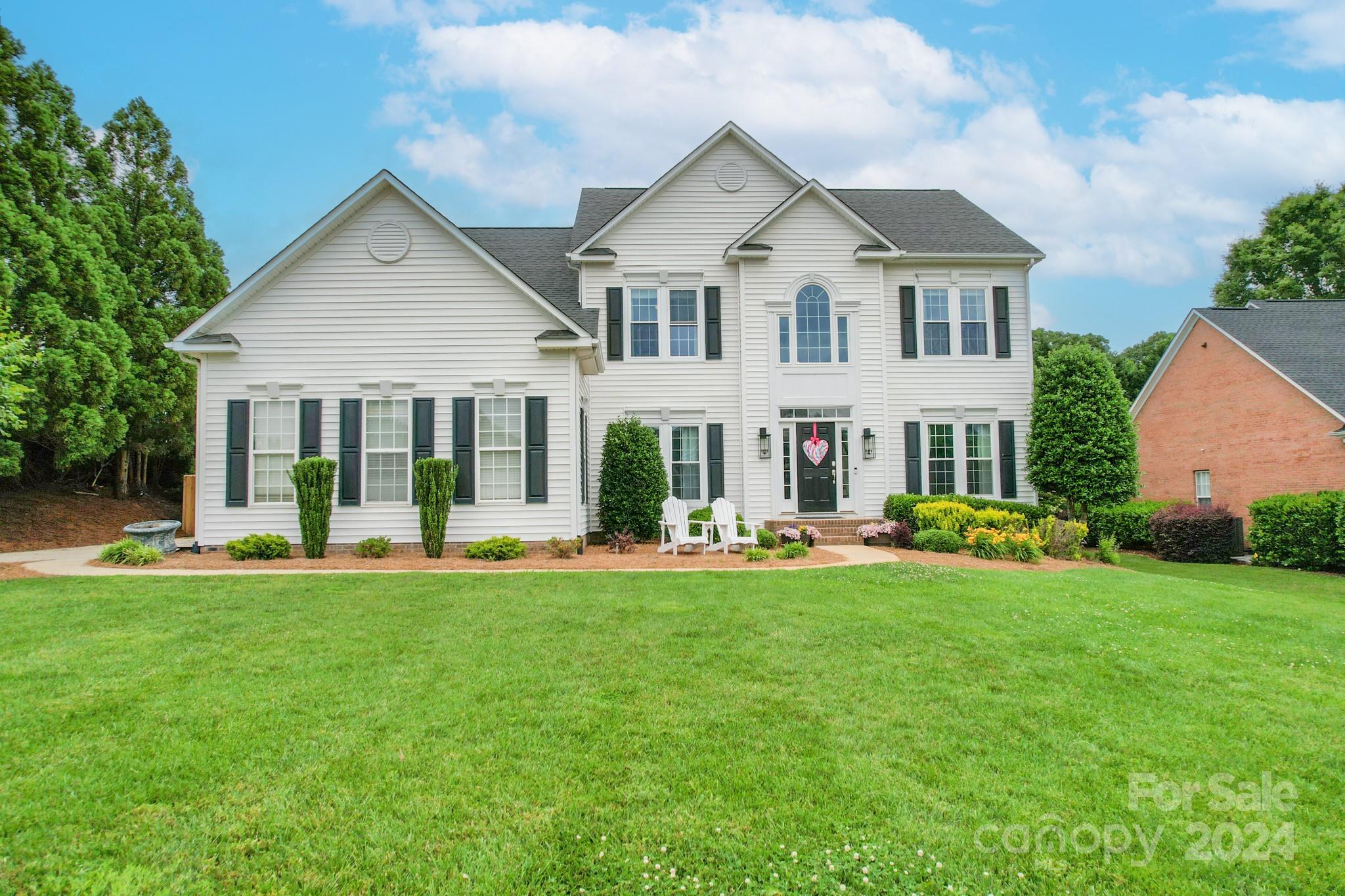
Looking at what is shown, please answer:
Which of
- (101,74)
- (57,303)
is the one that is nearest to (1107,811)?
(57,303)

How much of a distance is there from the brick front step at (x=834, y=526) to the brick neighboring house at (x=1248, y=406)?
21.2 ft

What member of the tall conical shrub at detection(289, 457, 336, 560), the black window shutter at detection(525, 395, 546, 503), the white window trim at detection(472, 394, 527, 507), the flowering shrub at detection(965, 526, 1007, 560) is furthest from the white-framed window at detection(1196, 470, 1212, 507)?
the tall conical shrub at detection(289, 457, 336, 560)

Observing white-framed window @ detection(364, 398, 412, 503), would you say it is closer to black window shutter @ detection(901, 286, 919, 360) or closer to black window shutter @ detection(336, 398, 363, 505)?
black window shutter @ detection(336, 398, 363, 505)

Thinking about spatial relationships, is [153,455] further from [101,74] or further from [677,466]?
[677,466]

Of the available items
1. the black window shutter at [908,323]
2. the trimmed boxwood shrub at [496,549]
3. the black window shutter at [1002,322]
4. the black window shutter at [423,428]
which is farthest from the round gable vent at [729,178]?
the trimmed boxwood shrub at [496,549]

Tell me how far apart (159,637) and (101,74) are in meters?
17.9

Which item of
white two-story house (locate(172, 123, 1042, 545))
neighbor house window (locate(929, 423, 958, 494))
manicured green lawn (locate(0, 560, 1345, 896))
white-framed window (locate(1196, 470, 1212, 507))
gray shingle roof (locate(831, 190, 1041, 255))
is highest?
gray shingle roof (locate(831, 190, 1041, 255))

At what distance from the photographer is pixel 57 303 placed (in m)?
14.8

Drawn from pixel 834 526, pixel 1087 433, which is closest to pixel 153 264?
pixel 834 526

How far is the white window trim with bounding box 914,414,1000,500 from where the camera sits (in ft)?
52.9

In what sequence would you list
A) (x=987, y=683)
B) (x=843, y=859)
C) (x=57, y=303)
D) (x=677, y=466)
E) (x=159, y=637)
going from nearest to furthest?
(x=843, y=859) → (x=987, y=683) → (x=159, y=637) → (x=57, y=303) → (x=677, y=466)

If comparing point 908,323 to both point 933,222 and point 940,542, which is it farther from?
point 940,542

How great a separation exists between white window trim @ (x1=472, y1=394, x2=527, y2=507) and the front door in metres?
6.19

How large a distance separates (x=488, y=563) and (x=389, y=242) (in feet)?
20.2
